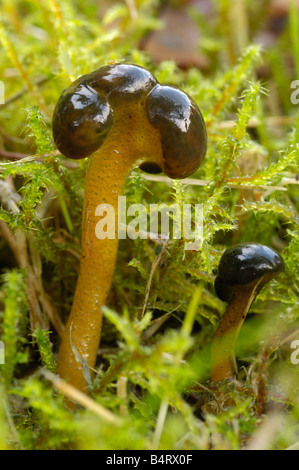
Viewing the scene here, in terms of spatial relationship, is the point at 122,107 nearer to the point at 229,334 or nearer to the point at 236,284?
the point at 236,284

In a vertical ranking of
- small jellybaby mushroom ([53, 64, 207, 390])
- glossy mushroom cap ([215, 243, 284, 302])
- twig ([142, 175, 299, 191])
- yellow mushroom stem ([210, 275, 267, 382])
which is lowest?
yellow mushroom stem ([210, 275, 267, 382])

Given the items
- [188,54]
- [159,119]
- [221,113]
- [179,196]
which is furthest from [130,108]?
[188,54]

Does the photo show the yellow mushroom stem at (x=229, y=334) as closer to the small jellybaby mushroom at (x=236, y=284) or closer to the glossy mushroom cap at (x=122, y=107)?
the small jellybaby mushroom at (x=236, y=284)

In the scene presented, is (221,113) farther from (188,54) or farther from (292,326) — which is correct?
Result: (188,54)

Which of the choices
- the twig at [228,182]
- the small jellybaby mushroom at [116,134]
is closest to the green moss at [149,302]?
the twig at [228,182]

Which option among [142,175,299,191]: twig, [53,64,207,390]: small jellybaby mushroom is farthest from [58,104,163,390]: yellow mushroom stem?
[142,175,299,191]: twig

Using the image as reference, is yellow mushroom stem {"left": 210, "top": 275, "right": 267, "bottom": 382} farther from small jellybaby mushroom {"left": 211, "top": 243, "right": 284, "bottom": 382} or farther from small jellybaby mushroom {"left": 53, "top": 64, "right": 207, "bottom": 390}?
small jellybaby mushroom {"left": 53, "top": 64, "right": 207, "bottom": 390}

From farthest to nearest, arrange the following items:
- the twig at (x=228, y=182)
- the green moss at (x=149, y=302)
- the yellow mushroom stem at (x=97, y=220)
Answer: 1. the twig at (x=228, y=182)
2. the yellow mushroom stem at (x=97, y=220)
3. the green moss at (x=149, y=302)
